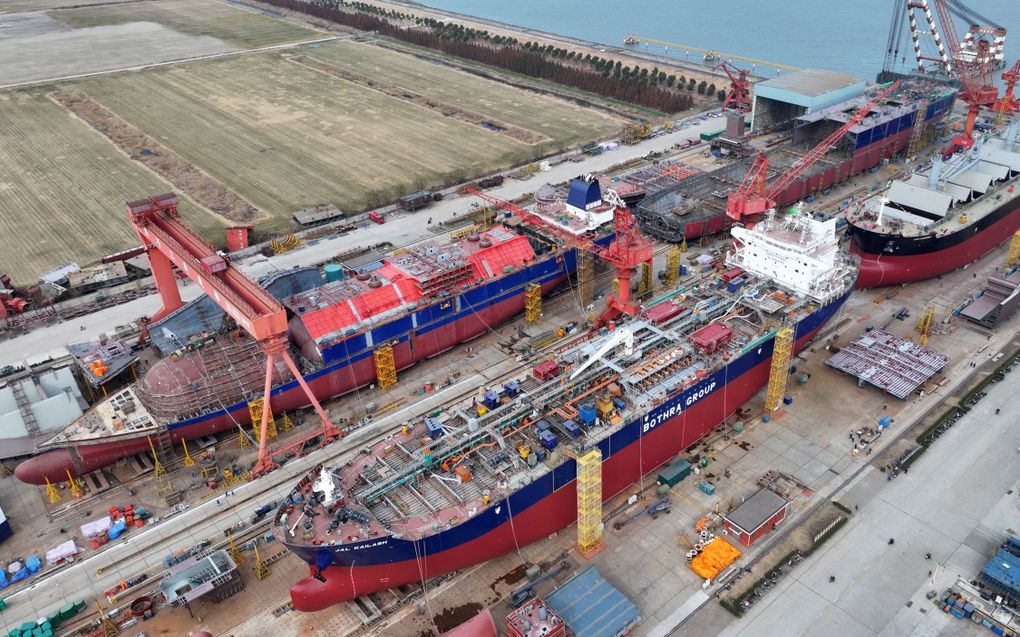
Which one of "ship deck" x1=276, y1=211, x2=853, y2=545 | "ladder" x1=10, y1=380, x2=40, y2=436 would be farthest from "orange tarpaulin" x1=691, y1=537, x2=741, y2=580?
"ladder" x1=10, y1=380, x2=40, y2=436

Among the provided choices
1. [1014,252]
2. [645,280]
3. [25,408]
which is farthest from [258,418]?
[1014,252]

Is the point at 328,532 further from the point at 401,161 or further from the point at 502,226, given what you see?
the point at 401,161

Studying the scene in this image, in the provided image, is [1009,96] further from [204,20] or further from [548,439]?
[204,20]

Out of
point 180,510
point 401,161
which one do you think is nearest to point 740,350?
point 180,510

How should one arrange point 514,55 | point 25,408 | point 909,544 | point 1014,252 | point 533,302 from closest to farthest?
point 909,544 < point 25,408 < point 533,302 < point 1014,252 < point 514,55

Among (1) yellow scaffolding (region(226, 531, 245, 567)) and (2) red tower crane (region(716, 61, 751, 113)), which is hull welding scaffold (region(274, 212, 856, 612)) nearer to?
(1) yellow scaffolding (region(226, 531, 245, 567))

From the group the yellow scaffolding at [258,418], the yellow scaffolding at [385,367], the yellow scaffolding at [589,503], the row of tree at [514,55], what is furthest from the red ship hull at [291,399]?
the row of tree at [514,55]
